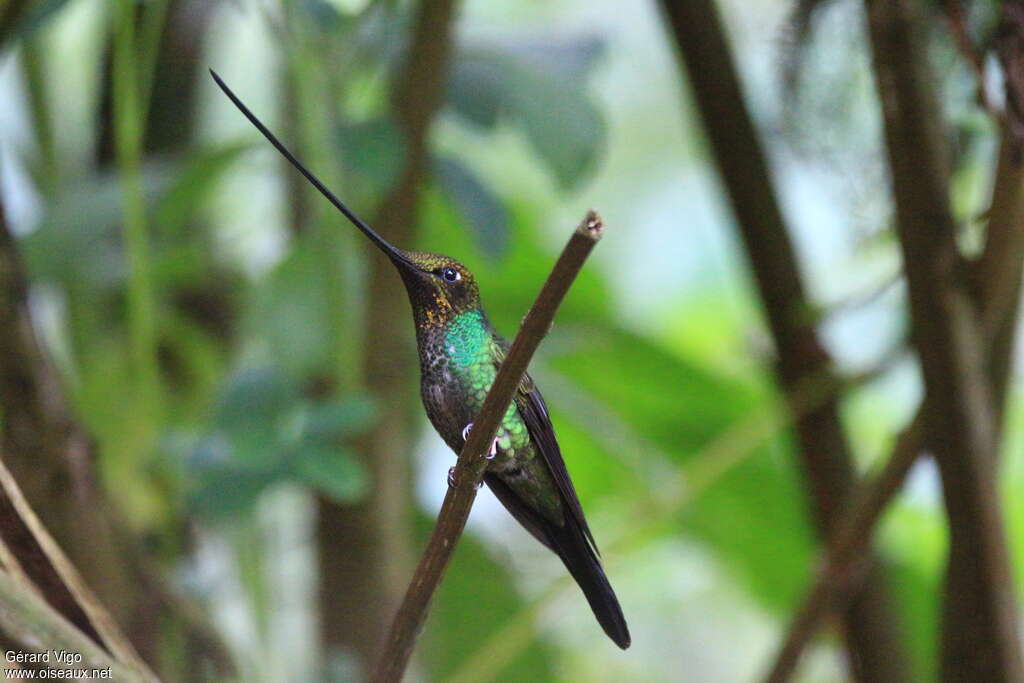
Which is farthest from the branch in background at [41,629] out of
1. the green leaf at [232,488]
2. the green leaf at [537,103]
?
the green leaf at [537,103]

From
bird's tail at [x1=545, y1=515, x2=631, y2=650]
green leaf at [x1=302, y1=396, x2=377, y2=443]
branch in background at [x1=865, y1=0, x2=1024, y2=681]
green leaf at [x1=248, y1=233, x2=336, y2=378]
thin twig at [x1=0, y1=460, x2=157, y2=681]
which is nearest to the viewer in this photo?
thin twig at [x1=0, y1=460, x2=157, y2=681]

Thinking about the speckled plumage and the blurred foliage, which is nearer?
the speckled plumage

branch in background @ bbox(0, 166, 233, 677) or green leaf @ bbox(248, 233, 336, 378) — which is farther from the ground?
green leaf @ bbox(248, 233, 336, 378)

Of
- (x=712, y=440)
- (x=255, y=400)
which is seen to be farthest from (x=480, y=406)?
(x=712, y=440)

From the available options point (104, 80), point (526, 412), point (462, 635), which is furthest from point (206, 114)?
point (526, 412)

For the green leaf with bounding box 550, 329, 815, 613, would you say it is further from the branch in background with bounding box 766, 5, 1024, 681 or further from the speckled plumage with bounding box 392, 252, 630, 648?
the speckled plumage with bounding box 392, 252, 630, 648

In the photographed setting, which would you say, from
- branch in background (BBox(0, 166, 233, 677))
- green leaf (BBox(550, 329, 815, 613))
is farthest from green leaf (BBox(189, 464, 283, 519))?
green leaf (BBox(550, 329, 815, 613))
